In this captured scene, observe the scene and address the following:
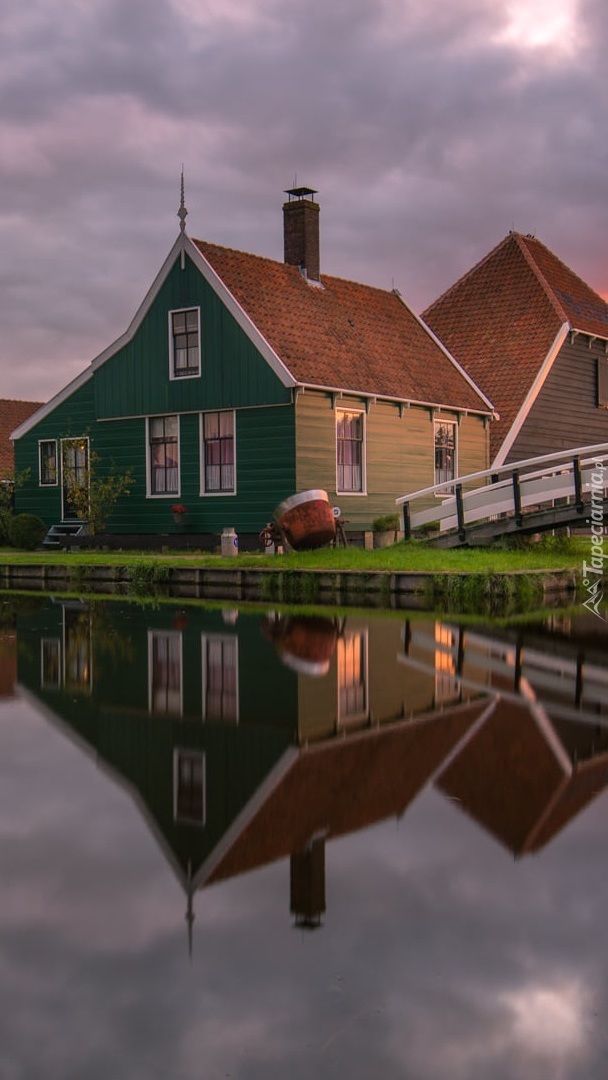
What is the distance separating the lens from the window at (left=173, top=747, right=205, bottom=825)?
5.89 m

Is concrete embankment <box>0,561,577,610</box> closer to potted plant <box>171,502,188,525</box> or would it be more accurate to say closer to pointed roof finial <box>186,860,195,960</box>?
potted plant <box>171,502,188,525</box>

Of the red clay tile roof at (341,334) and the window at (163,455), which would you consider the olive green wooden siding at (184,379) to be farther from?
the red clay tile roof at (341,334)

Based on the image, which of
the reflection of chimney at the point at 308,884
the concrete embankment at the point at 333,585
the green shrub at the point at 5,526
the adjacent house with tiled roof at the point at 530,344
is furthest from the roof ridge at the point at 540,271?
the reflection of chimney at the point at 308,884

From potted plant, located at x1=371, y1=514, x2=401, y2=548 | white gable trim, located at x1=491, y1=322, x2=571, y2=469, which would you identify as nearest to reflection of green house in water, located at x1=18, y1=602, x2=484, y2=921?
potted plant, located at x1=371, y1=514, x2=401, y2=548

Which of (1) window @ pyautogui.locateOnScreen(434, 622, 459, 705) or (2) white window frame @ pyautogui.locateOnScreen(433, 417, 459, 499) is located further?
(2) white window frame @ pyautogui.locateOnScreen(433, 417, 459, 499)

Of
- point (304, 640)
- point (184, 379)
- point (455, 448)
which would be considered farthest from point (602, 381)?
point (304, 640)

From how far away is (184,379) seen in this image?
87.5ft

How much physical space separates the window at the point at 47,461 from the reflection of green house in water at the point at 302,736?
675 inches

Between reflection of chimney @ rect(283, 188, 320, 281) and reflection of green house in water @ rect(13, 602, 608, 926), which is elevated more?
reflection of chimney @ rect(283, 188, 320, 281)

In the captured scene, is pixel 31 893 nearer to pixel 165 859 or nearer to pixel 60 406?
pixel 165 859

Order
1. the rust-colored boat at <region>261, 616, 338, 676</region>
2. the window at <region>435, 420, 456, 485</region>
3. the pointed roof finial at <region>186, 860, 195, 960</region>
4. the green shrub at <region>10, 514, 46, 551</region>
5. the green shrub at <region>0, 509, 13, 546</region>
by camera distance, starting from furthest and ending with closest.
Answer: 1. the green shrub at <region>0, 509, 13, 546</region>
2. the green shrub at <region>10, 514, 46, 551</region>
3. the window at <region>435, 420, 456, 485</region>
4. the rust-colored boat at <region>261, 616, 338, 676</region>
5. the pointed roof finial at <region>186, 860, 195, 960</region>

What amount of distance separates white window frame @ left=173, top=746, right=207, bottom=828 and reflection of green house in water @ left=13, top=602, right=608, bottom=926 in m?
0.01

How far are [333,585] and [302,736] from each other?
41.6ft

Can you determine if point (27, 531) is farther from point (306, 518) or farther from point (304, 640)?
point (304, 640)
